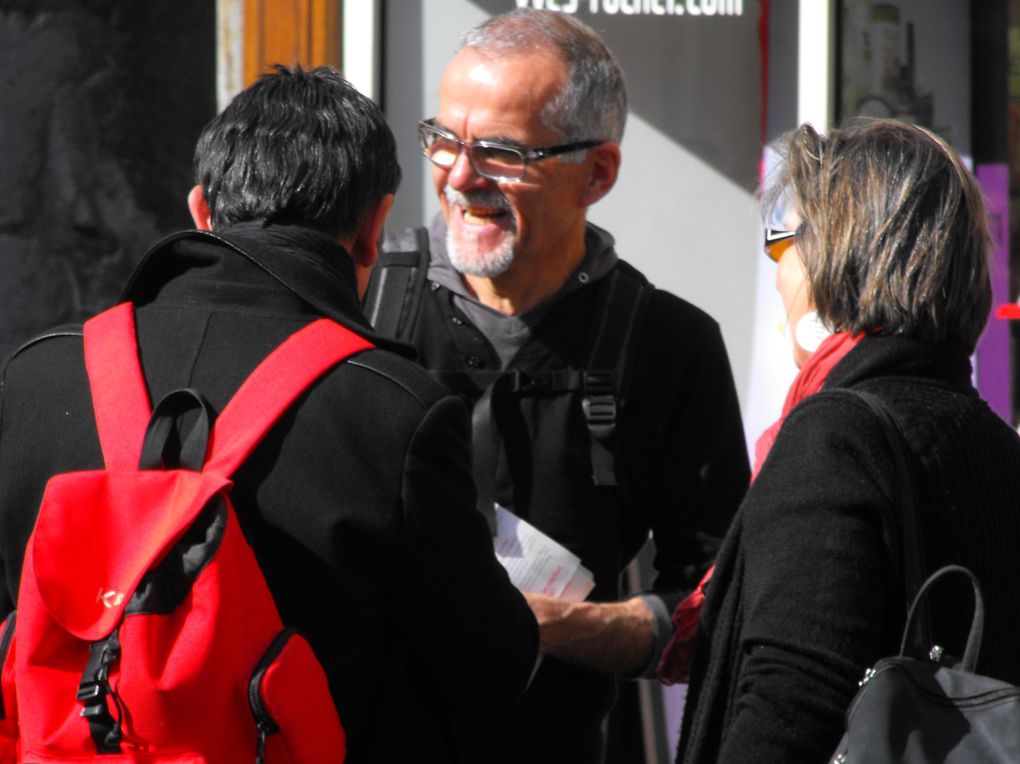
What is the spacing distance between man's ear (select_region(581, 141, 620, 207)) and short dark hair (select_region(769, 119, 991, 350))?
3.05 feet

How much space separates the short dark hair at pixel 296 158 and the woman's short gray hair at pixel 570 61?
2.85 feet

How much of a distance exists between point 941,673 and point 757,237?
2.75 meters

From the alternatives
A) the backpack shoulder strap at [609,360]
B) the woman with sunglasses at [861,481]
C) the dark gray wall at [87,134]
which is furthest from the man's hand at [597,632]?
the dark gray wall at [87,134]

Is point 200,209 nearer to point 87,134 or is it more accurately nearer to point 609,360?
point 609,360

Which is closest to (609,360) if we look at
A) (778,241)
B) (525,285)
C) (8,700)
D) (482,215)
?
(525,285)

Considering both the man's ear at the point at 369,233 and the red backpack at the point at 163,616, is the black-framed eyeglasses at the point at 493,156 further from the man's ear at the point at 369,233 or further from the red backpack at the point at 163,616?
the red backpack at the point at 163,616

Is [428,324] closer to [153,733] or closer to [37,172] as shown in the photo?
[153,733]

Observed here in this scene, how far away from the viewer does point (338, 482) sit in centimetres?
168

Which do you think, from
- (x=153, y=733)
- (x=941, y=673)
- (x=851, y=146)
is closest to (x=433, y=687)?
(x=153, y=733)

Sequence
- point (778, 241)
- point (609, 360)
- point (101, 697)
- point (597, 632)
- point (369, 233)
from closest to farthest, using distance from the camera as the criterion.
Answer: point (101, 697)
point (369, 233)
point (778, 241)
point (597, 632)
point (609, 360)

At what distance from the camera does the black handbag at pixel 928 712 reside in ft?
5.09

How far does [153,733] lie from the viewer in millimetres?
1551

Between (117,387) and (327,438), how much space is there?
26 centimetres

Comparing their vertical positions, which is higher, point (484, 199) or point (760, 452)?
point (484, 199)
